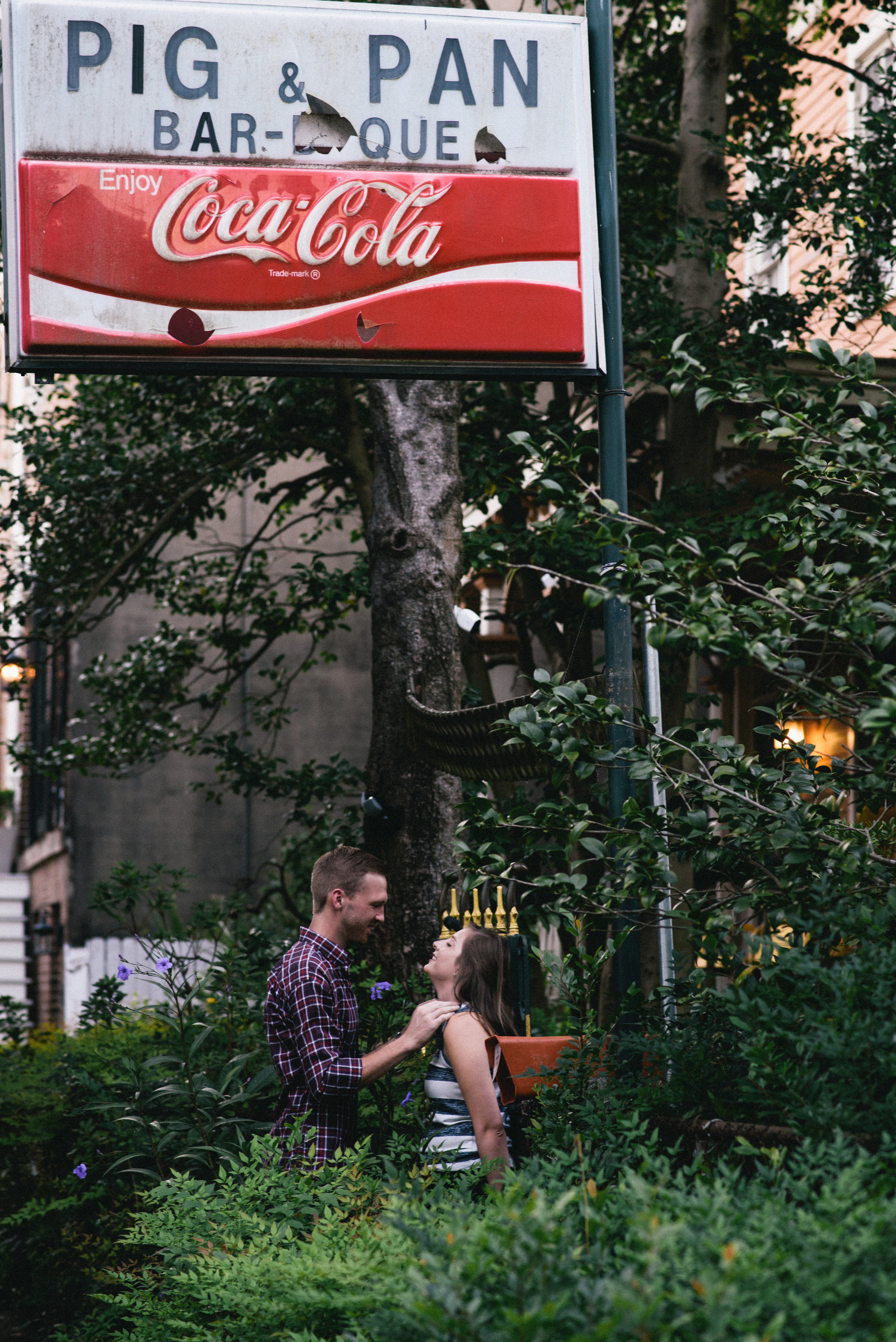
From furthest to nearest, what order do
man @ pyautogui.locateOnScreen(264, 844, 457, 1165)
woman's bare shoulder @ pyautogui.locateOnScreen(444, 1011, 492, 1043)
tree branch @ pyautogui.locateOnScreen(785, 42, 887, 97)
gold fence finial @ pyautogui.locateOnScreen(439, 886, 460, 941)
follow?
tree branch @ pyautogui.locateOnScreen(785, 42, 887, 97) → gold fence finial @ pyautogui.locateOnScreen(439, 886, 460, 941) → man @ pyautogui.locateOnScreen(264, 844, 457, 1165) → woman's bare shoulder @ pyautogui.locateOnScreen(444, 1011, 492, 1043)

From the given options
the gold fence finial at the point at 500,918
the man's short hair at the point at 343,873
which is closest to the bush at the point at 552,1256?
the man's short hair at the point at 343,873

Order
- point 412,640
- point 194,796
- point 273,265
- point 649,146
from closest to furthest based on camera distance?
point 273,265
point 412,640
point 649,146
point 194,796

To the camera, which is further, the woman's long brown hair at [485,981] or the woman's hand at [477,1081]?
the woman's long brown hair at [485,981]

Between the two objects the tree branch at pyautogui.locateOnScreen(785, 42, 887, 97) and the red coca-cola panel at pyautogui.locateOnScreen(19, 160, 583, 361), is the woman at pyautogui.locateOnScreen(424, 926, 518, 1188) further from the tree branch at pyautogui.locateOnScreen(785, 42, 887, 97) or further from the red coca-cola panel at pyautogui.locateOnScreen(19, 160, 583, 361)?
the tree branch at pyautogui.locateOnScreen(785, 42, 887, 97)

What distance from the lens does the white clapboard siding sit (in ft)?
75.2

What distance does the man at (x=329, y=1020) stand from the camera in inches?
159

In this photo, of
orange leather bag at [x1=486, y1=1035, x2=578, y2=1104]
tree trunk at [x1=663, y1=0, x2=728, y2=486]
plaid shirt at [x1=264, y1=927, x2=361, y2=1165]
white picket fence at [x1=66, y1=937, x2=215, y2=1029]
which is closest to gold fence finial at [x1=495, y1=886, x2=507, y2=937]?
plaid shirt at [x1=264, y1=927, x2=361, y2=1165]

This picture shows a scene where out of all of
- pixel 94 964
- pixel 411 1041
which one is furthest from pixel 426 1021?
pixel 94 964

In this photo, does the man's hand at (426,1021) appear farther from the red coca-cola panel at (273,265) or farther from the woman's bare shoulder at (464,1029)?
the red coca-cola panel at (273,265)

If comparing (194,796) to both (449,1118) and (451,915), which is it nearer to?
(451,915)

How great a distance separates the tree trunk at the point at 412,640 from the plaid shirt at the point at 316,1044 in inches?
100

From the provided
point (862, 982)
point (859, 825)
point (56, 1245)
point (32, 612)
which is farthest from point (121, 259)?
point (32, 612)

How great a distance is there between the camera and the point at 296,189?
4945mm

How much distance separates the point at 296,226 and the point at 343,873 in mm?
2300
